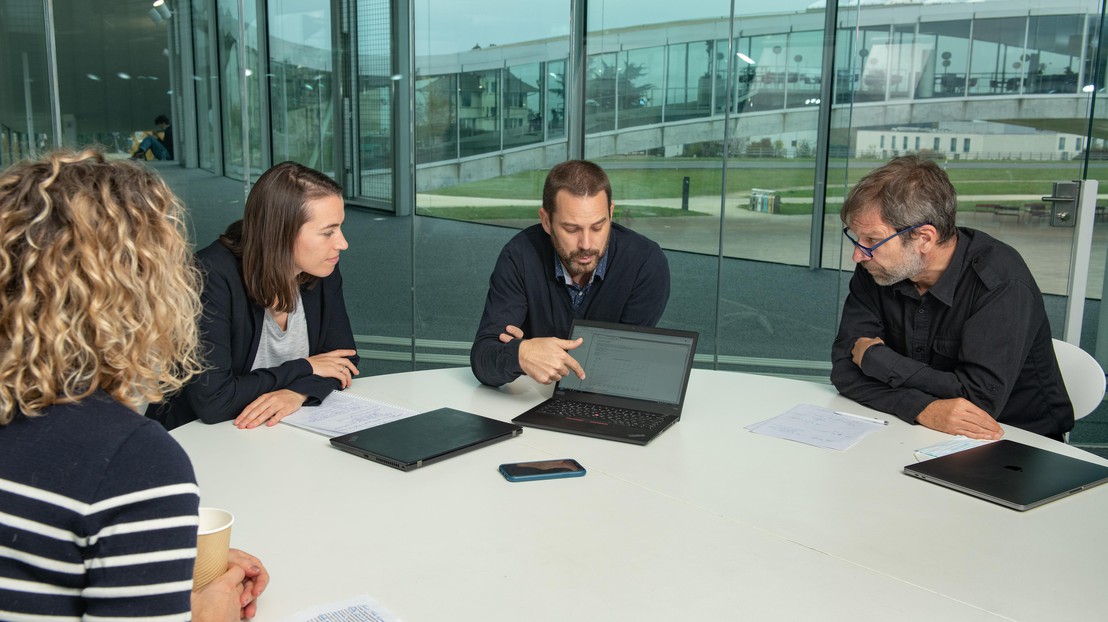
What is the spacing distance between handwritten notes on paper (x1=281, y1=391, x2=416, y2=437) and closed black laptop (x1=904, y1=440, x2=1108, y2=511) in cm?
124

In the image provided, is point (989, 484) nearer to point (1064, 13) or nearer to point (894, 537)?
point (894, 537)

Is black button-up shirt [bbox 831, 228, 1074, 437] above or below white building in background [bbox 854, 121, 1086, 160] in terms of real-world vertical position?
below

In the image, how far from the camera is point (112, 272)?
39.1 inches

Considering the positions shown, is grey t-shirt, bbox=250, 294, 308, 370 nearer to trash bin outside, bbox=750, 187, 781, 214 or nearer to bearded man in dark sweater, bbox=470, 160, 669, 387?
bearded man in dark sweater, bbox=470, 160, 669, 387

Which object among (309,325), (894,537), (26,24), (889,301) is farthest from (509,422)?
(26,24)

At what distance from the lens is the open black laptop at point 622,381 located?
87.4 inches

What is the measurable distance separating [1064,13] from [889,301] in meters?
3.20

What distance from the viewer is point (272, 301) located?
96.9 inches

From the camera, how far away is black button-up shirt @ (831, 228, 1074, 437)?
231cm

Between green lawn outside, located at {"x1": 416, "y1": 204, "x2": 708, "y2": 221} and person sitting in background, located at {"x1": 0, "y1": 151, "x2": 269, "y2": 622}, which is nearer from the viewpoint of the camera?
person sitting in background, located at {"x1": 0, "y1": 151, "x2": 269, "y2": 622}

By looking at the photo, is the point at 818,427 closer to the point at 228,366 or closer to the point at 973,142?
the point at 228,366

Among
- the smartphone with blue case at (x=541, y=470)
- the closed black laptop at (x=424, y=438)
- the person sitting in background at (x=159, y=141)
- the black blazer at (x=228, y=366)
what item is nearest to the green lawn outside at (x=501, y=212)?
the person sitting in background at (x=159, y=141)

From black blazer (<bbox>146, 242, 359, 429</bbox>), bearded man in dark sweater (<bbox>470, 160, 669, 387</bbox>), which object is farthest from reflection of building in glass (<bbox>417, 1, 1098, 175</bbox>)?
black blazer (<bbox>146, 242, 359, 429</bbox>)

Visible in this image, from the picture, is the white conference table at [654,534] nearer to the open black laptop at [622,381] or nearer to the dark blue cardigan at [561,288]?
the open black laptop at [622,381]
